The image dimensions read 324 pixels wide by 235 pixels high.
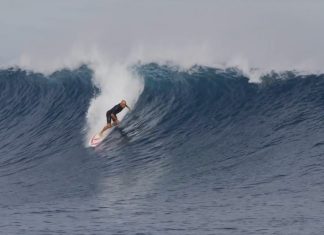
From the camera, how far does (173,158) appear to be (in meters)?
17.8

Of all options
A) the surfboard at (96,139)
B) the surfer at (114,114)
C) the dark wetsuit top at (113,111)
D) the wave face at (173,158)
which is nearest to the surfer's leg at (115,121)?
the surfer at (114,114)

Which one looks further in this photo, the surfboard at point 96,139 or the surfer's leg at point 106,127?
the surfer's leg at point 106,127

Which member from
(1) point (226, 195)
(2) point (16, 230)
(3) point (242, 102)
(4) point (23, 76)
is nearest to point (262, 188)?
(1) point (226, 195)

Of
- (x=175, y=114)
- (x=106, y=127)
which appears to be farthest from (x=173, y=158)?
(x=106, y=127)

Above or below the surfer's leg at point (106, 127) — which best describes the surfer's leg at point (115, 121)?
above

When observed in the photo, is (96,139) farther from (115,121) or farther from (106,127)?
(115,121)

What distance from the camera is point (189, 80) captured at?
79.4ft

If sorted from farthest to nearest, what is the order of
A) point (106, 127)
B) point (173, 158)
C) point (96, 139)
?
point (106, 127)
point (96, 139)
point (173, 158)

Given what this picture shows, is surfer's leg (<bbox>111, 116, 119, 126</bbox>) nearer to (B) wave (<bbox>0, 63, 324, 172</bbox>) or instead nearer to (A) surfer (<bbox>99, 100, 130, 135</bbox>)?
(A) surfer (<bbox>99, 100, 130, 135</bbox>)

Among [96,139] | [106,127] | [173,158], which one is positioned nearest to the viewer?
[173,158]

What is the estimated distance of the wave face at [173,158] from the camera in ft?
41.5

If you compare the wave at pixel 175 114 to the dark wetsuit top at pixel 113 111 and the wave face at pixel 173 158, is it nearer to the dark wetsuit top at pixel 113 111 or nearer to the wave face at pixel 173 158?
the wave face at pixel 173 158

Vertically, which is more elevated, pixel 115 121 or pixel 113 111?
pixel 113 111

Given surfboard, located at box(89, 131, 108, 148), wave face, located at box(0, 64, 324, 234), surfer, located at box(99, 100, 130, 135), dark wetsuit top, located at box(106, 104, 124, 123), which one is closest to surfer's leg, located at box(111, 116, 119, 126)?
surfer, located at box(99, 100, 130, 135)
